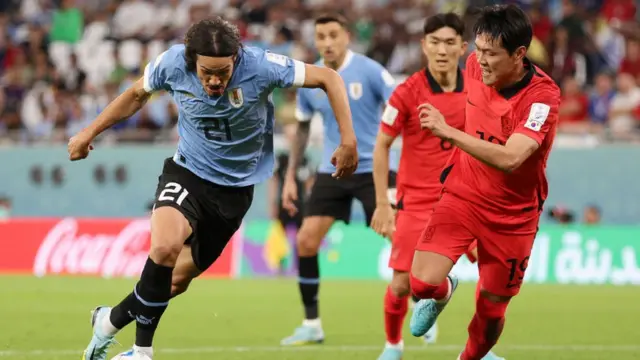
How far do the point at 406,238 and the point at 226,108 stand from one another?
2.01 m

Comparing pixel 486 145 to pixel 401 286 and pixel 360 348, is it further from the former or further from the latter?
pixel 360 348

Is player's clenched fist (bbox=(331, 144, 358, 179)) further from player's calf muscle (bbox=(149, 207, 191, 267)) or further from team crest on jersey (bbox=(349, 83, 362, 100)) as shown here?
team crest on jersey (bbox=(349, 83, 362, 100))

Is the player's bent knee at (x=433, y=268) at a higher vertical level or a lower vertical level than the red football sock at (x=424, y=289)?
higher

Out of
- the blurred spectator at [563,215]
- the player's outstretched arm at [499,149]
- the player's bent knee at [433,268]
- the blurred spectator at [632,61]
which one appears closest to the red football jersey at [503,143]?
the player's outstretched arm at [499,149]

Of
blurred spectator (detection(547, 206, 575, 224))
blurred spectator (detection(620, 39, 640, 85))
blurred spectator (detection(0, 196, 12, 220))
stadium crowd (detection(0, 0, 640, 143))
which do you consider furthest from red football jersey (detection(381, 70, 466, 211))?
blurred spectator (detection(0, 196, 12, 220))

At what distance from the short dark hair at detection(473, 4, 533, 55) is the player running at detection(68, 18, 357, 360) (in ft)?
3.54

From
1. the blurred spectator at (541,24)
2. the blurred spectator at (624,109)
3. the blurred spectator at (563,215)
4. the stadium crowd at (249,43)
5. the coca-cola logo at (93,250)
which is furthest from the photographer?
the blurred spectator at (541,24)

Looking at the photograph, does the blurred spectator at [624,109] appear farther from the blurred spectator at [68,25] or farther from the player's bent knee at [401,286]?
the player's bent knee at [401,286]

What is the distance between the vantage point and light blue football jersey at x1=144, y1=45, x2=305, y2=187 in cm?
756

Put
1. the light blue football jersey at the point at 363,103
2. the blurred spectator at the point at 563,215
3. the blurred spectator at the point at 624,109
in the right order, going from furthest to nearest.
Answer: the blurred spectator at the point at 624,109 → the blurred spectator at the point at 563,215 → the light blue football jersey at the point at 363,103

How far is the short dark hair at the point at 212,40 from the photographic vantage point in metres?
7.25

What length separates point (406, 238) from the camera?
8.90 m

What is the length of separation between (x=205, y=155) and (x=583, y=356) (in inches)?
138

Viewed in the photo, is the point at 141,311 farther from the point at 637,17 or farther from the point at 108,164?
the point at 637,17
